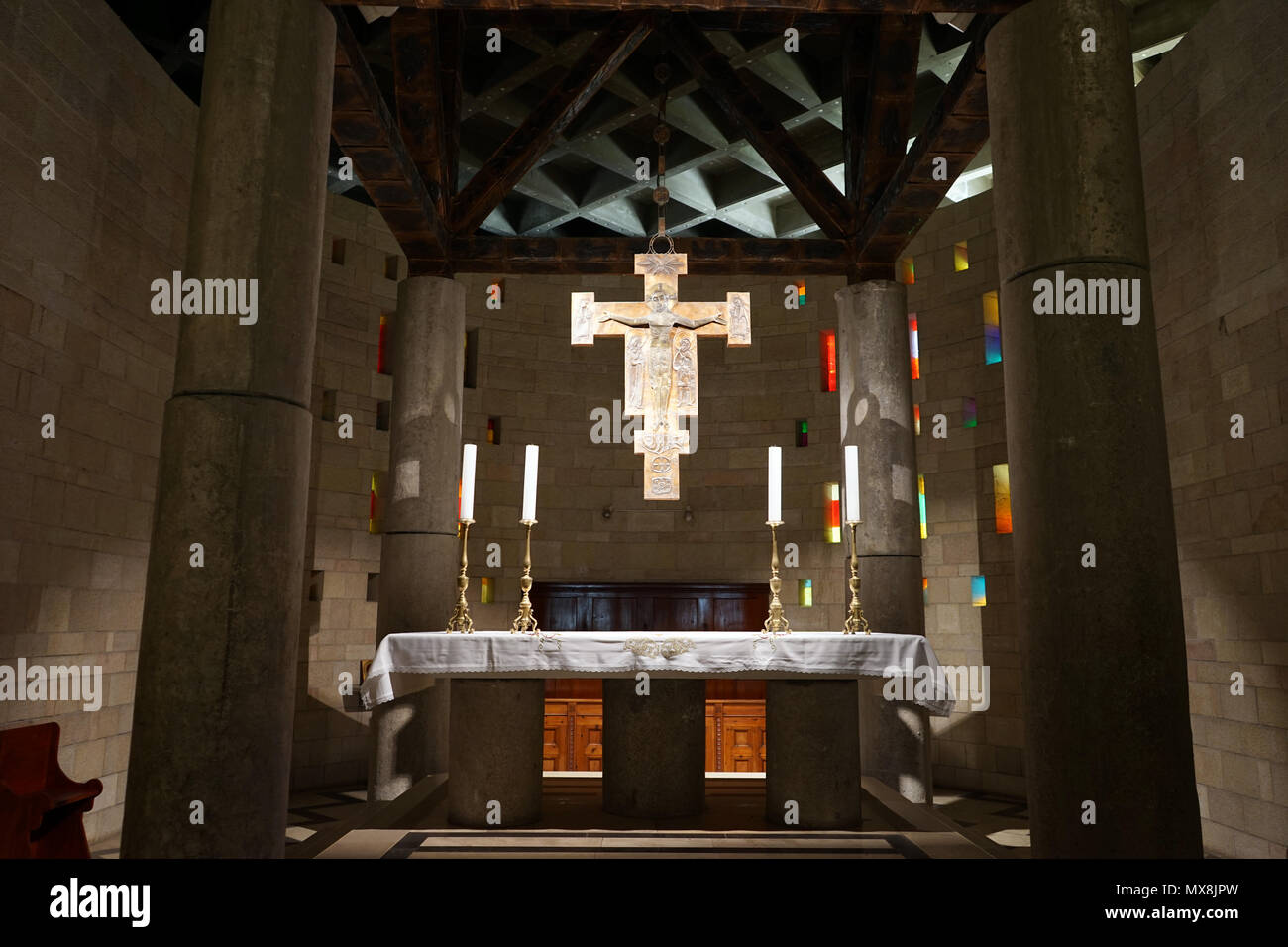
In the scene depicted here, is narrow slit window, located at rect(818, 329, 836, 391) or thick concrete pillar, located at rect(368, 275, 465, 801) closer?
thick concrete pillar, located at rect(368, 275, 465, 801)

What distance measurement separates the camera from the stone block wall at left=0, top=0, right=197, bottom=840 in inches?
248

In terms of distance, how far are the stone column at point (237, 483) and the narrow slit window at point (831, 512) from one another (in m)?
8.16

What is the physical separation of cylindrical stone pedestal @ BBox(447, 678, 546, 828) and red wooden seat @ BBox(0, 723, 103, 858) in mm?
2053

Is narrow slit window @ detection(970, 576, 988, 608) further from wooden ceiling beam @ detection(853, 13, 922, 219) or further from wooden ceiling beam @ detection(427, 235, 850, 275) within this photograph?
wooden ceiling beam @ detection(853, 13, 922, 219)

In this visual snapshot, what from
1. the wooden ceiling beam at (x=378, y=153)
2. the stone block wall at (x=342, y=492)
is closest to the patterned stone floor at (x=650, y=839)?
the stone block wall at (x=342, y=492)

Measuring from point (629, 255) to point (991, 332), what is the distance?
481 cm

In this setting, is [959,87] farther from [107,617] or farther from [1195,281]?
[107,617]

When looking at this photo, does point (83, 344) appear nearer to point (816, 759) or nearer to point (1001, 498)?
point (816, 759)

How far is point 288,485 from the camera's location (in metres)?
4.18

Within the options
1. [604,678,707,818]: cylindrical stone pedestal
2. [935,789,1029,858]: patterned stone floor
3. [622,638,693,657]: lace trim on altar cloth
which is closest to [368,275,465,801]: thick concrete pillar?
[604,678,707,818]: cylindrical stone pedestal

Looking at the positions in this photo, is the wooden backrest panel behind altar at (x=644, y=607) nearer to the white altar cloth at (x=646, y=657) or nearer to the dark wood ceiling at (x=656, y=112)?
the dark wood ceiling at (x=656, y=112)

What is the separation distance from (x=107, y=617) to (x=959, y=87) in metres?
7.54

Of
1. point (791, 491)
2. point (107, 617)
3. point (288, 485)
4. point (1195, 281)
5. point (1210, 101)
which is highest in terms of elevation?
point (1210, 101)
